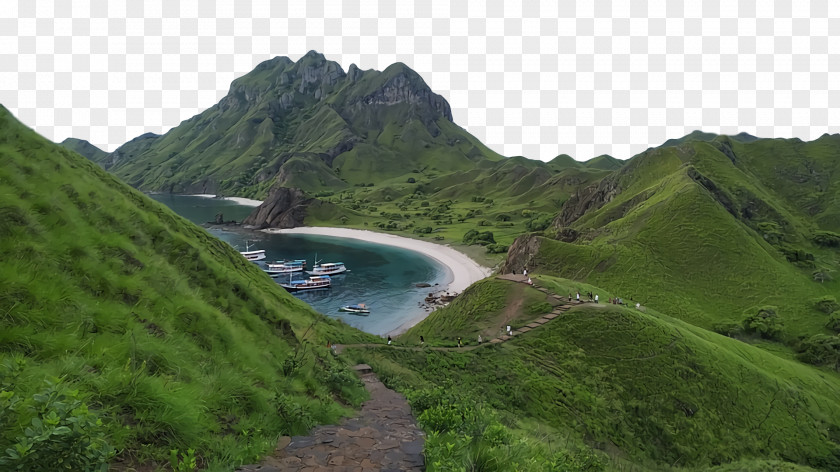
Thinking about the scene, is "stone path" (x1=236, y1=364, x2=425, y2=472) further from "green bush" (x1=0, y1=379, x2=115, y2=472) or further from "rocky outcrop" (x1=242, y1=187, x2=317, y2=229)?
"rocky outcrop" (x1=242, y1=187, x2=317, y2=229)

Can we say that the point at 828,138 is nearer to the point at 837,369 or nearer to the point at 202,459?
the point at 837,369

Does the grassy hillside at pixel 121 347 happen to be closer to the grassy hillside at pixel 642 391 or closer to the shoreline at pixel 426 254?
the grassy hillside at pixel 642 391

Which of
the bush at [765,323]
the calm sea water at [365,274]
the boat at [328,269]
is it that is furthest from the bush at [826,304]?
the boat at [328,269]

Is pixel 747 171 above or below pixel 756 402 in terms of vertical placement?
above

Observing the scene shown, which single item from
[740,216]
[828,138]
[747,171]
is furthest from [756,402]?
[828,138]

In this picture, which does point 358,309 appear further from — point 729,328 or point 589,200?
point 589,200
